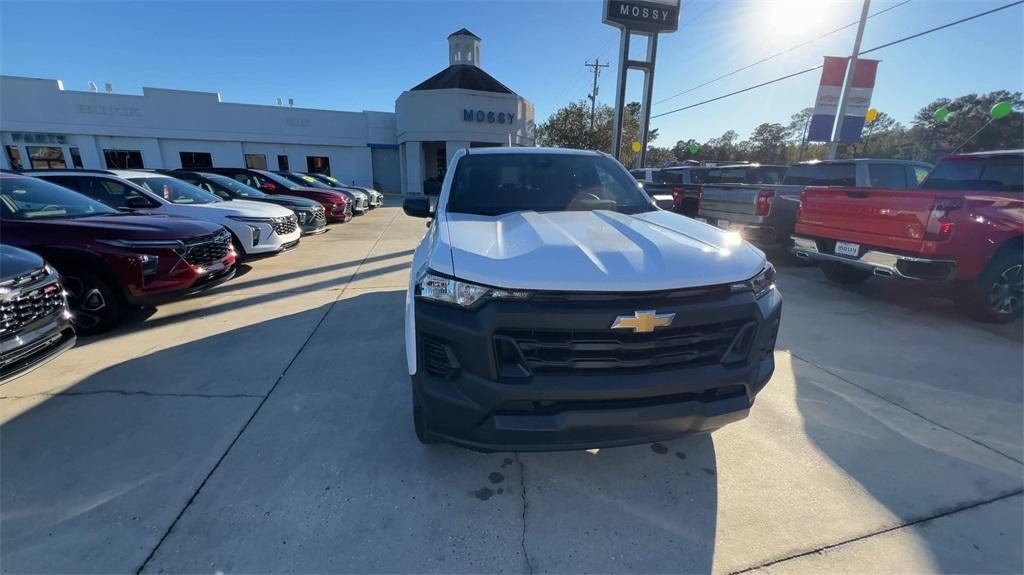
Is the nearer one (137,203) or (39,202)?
(39,202)

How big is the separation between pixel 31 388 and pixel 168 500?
223 centimetres

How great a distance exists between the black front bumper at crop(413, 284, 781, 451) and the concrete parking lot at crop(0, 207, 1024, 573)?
496mm

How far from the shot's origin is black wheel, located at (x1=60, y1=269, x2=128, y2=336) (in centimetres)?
397

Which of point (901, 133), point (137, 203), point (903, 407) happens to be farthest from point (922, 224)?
point (901, 133)

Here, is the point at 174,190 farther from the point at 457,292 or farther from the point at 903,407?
the point at 903,407

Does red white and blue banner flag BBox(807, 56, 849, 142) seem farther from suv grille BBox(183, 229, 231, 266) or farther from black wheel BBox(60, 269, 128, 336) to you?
black wheel BBox(60, 269, 128, 336)

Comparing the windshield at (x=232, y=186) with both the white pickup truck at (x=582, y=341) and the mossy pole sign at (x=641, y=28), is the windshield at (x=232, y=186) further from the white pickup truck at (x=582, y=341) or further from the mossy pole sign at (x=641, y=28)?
Answer: the mossy pole sign at (x=641, y=28)

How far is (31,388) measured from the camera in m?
3.07

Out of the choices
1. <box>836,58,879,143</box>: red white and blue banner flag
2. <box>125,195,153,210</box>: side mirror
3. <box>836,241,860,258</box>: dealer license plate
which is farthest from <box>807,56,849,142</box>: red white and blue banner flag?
<box>125,195,153,210</box>: side mirror

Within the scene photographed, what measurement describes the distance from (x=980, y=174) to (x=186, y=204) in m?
11.5

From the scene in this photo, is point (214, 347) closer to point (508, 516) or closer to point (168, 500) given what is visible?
point (168, 500)

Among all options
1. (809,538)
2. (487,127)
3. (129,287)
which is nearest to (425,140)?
(487,127)

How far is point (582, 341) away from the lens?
173 cm

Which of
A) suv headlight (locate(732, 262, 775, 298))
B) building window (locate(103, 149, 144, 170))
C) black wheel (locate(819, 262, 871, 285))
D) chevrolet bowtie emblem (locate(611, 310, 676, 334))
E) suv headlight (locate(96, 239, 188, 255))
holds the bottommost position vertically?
black wheel (locate(819, 262, 871, 285))
